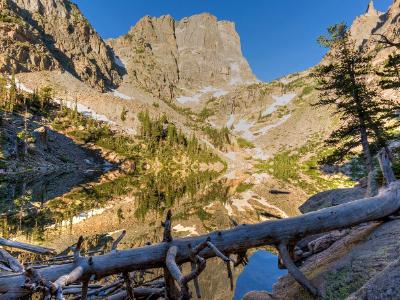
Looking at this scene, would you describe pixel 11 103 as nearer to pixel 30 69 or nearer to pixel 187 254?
pixel 30 69

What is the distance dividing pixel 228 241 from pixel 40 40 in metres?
196

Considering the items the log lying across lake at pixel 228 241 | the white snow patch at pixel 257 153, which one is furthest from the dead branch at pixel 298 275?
the white snow patch at pixel 257 153

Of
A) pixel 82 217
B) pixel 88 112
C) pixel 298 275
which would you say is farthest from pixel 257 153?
pixel 298 275

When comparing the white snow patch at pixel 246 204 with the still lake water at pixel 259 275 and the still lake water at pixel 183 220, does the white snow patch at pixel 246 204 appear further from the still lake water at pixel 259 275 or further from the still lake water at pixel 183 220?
the still lake water at pixel 259 275

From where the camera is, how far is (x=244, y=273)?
14211 mm

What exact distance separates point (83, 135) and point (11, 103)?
25.2m

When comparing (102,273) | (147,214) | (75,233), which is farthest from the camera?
(147,214)

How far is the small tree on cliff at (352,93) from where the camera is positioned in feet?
71.9

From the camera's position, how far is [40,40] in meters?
165

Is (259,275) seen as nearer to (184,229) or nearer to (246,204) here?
(184,229)

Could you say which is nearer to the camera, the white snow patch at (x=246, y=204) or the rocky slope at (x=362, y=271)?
the rocky slope at (x=362, y=271)

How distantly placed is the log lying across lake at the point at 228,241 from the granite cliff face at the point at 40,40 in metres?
157

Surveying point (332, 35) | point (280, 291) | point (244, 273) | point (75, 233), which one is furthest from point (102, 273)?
point (332, 35)

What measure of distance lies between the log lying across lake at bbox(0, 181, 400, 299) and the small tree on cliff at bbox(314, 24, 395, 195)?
16500 mm
